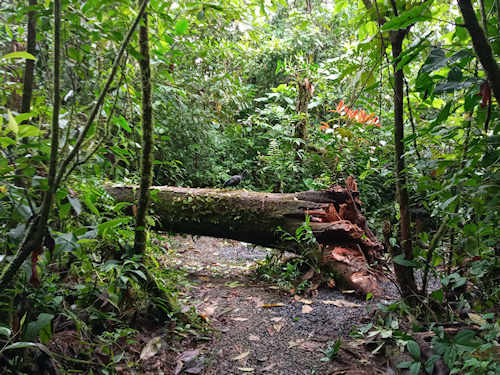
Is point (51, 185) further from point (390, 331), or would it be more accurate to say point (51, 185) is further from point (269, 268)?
point (269, 268)

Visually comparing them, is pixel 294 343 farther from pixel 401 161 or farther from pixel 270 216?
pixel 270 216

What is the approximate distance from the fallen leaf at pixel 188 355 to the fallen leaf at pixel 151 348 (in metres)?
0.13

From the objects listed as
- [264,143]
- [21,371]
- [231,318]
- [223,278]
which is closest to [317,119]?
[264,143]

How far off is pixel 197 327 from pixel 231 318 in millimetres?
342

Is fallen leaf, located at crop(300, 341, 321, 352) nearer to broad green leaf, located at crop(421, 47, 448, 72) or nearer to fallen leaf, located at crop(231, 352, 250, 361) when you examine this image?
fallen leaf, located at crop(231, 352, 250, 361)

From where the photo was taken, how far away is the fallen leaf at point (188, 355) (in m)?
1.74

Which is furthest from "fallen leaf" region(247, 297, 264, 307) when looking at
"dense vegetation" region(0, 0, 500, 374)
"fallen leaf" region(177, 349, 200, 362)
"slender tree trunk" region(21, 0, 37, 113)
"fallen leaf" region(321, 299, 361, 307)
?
"slender tree trunk" region(21, 0, 37, 113)

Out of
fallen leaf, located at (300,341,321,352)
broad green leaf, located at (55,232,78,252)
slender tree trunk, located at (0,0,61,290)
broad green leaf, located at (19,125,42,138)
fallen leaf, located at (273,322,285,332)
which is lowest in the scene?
fallen leaf, located at (273,322,285,332)

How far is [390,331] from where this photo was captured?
174 centimetres

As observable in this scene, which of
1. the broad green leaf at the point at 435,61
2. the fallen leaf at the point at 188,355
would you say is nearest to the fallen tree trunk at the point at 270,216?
the fallen leaf at the point at 188,355

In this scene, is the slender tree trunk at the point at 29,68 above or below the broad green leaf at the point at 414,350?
above

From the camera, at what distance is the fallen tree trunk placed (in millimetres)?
3266

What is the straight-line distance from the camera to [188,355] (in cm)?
178

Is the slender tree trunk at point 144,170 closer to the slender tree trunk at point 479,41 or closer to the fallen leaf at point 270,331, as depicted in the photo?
the fallen leaf at point 270,331
